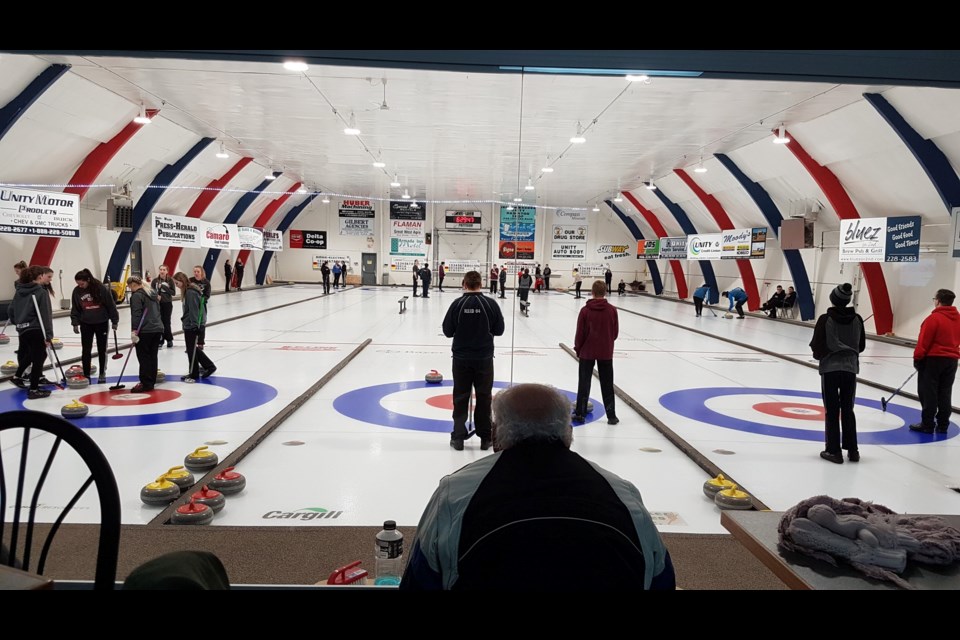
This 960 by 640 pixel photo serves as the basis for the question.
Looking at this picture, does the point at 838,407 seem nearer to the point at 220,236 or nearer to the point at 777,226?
the point at 777,226

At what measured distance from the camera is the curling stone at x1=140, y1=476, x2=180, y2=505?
16.9ft

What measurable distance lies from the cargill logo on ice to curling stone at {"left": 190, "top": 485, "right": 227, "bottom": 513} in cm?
33

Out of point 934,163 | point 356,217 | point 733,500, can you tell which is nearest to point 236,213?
point 356,217

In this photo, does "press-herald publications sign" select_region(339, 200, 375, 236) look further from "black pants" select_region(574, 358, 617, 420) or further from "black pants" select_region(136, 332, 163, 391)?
"black pants" select_region(574, 358, 617, 420)

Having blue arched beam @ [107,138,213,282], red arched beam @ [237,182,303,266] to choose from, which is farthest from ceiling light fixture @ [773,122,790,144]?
red arched beam @ [237,182,303,266]

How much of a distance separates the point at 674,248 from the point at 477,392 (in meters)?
23.9

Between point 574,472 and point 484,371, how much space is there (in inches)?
203

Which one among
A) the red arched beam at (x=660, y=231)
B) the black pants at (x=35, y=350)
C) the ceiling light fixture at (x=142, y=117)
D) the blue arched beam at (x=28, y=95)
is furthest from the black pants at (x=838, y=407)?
the red arched beam at (x=660, y=231)

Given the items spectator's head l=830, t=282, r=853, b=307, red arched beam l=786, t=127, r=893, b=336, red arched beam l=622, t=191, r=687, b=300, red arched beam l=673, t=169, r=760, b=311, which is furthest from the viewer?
red arched beam l=622, t=191, r=687, b=300

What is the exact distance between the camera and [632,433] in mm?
7898

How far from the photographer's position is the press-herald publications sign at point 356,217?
38188mm

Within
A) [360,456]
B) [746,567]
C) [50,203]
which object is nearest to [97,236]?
[50,203]

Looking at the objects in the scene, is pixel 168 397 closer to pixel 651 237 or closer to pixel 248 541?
pixel 248 541

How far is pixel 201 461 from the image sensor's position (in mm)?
6035
